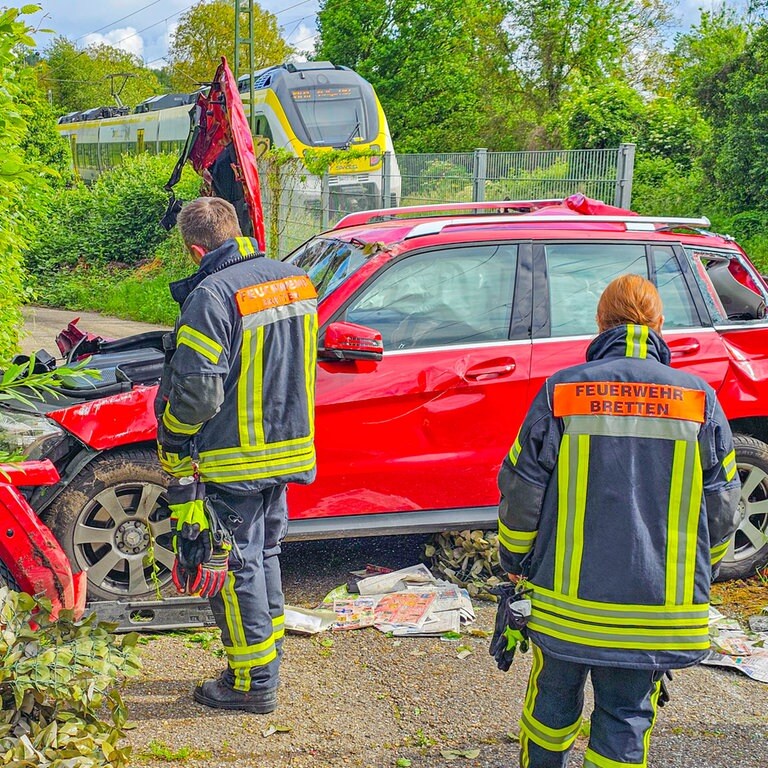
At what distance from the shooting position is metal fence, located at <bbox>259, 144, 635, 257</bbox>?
32.8 ft

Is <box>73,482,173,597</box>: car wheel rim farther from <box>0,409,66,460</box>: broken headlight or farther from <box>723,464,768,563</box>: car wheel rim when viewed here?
<box>723,464,768,563</box>: car wheel rim

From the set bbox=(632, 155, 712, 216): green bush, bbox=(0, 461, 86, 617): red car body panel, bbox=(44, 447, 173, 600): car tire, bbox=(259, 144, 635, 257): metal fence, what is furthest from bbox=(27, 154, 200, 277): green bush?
bbox=(0, 461, 86, 617): red car body panel

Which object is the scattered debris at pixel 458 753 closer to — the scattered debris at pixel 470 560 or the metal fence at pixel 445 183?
the scattered debris at pixel 470 560

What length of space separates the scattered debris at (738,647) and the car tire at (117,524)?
8.83ft

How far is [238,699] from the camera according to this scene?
3746 mm

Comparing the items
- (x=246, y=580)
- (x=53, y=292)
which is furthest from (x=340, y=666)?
(x=53, y=292)

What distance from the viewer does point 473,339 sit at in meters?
4.77

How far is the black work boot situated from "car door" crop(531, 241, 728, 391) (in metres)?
2.07

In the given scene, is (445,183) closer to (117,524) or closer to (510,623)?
(117,524)

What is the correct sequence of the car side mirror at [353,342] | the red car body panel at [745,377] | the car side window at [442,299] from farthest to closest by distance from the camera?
the red car body panel at [745,377] < the car side window at [442,299] < the car side mirror at [353,342]

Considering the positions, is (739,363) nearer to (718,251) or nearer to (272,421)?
(718,251)

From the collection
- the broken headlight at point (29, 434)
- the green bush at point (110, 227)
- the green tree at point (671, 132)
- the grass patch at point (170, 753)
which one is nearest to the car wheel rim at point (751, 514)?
the grass patch at point (170, 753)

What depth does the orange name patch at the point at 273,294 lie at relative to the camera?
11.8 ft

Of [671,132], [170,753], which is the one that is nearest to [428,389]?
[170,753]
